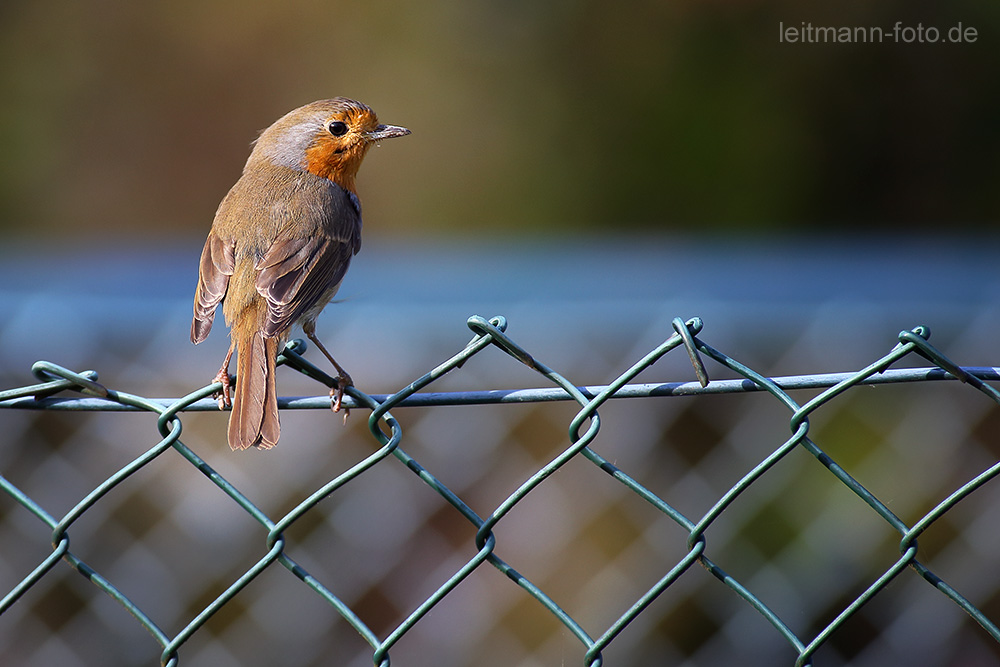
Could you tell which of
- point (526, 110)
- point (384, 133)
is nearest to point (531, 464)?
point (384, 133)

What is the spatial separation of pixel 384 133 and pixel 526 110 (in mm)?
3565

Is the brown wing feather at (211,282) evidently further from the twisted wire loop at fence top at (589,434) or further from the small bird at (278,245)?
the twisted wire loop at fence top at (589,434)

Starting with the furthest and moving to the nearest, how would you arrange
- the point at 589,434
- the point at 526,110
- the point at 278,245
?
the point at 526,110
the point at 278,245
the point at 589,434

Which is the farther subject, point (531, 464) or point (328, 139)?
point (531, 464)

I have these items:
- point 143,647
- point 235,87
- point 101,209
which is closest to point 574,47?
point 235,87

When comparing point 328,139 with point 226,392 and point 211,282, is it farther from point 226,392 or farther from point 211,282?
point 226,392

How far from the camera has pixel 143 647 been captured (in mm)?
3656

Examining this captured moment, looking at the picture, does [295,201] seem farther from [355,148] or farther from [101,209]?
[101,209]

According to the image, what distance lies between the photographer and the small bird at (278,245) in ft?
7.59

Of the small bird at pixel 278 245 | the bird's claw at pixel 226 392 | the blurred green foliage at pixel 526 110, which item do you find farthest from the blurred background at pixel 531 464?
the bird's claw at pixel 226 392

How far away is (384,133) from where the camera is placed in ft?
10.8

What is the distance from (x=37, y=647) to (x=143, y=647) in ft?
1.24

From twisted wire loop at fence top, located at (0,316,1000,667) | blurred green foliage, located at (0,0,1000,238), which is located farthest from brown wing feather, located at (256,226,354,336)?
blurred green foliage, located at (0,0,1000,238)

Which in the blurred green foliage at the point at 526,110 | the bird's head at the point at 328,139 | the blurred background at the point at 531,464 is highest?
the blurred green foliage at the point at 526,110
